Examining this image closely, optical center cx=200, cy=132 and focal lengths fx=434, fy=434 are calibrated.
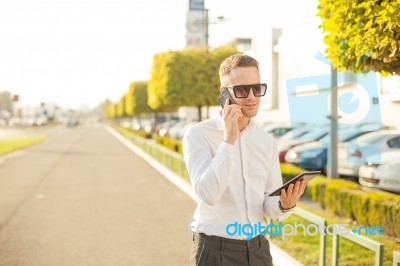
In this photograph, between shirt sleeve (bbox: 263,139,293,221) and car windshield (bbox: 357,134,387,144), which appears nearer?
shirt sleeve (bbox: 263,139,293,221)

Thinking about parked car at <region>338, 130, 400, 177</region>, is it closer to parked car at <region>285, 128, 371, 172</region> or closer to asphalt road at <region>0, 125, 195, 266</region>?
parked car at <region>285, 128, 371, 172</region>

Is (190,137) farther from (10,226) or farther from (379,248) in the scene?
(10,226)

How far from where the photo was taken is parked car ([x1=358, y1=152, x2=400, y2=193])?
9227 millimetres

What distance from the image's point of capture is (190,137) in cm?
233

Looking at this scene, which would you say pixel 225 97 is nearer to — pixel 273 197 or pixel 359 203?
pixel 273 197

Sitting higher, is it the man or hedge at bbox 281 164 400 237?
the man

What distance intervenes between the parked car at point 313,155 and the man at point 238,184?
10.7m

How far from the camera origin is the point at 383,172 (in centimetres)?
944

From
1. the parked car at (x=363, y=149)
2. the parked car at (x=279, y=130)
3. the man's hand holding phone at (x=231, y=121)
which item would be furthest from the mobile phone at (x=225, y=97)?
the parked car at (x=279, y=130)

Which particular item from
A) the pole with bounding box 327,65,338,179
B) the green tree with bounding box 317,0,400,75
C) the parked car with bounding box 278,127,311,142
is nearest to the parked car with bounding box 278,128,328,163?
the parked car with bounding box 278,127,311,142

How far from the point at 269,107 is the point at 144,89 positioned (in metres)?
12.9

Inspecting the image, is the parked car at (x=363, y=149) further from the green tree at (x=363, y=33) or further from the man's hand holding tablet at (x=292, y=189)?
the man's hand holding tablet at (x=292, y=189)

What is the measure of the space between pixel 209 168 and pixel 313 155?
11271mm

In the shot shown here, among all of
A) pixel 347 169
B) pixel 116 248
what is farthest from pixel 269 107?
pixel 116 248
